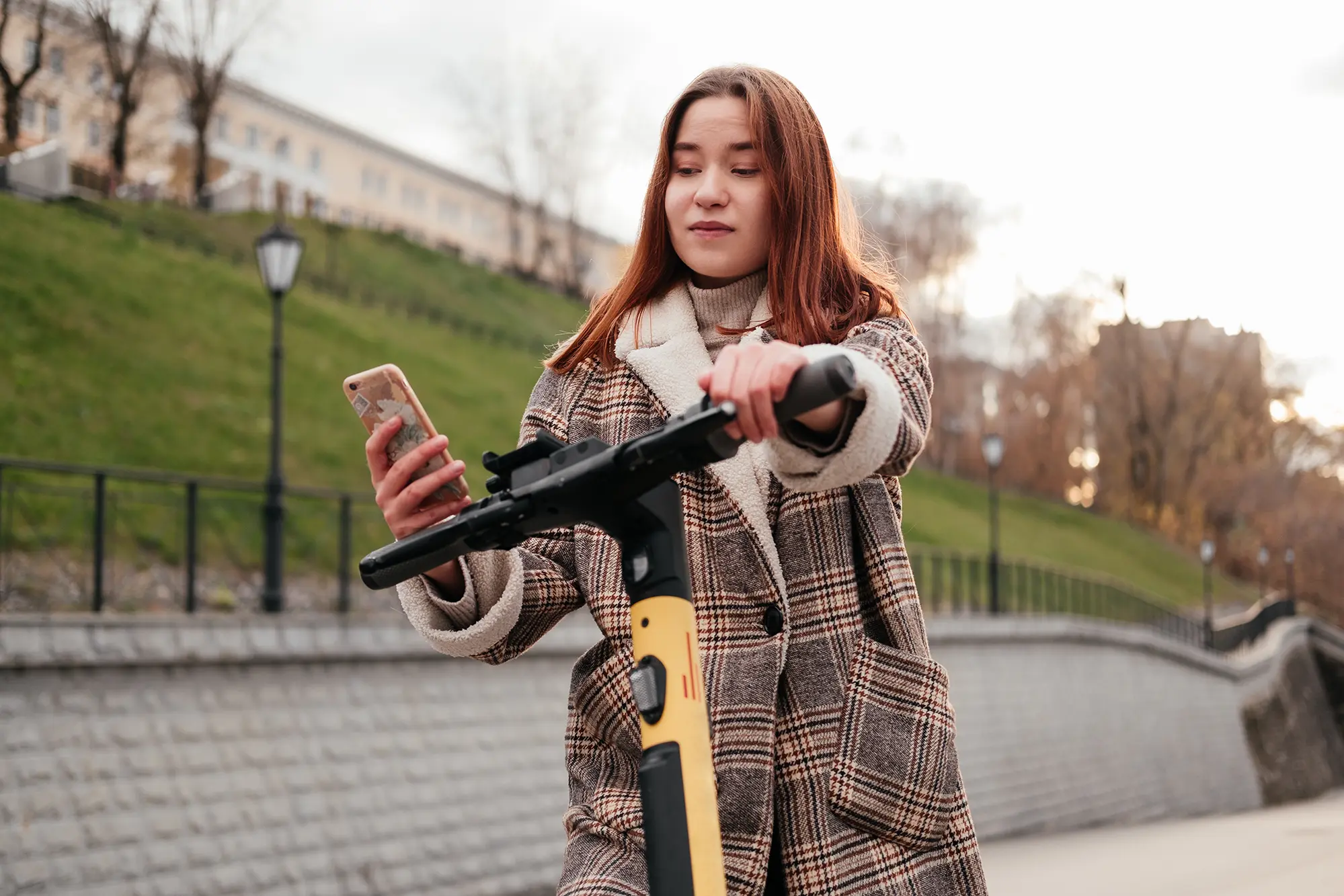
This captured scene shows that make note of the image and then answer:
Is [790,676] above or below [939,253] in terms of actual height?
below

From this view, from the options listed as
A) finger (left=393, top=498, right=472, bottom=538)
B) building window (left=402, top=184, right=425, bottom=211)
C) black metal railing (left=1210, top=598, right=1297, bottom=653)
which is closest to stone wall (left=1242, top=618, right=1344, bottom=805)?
black metal railing (left=1210, top=598, right=1297, bottom=653)

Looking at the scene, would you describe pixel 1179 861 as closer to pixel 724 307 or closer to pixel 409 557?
pixel 724 307

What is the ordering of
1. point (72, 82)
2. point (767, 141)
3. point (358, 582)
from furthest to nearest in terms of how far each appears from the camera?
point (72, 82) < point (358, 582) < point (767, 141)

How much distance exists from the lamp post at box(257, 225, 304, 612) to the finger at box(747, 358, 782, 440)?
9208 millimetres

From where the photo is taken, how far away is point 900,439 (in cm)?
174

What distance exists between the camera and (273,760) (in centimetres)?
948

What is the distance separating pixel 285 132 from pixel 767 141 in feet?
203

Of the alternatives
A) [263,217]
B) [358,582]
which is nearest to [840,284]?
[358,582]

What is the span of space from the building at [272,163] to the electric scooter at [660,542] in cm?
2022

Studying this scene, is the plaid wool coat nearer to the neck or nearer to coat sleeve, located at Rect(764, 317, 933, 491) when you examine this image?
coat sleeve, located at Rect(764, 317, 933, 491)

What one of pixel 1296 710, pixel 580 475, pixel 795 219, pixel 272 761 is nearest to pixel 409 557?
pixel 580 475

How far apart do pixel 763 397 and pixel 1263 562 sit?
51.4m

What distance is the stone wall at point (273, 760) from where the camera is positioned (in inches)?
322

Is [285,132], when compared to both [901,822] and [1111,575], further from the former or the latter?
[901,822]
